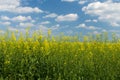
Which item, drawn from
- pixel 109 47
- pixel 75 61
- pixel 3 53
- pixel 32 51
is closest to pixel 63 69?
pixel 75 61

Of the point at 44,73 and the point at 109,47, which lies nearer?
the point at 44,73

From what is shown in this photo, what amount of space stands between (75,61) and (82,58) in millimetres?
401

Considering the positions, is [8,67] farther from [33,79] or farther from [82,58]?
[82,58]

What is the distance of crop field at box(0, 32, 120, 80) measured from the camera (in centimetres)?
1091

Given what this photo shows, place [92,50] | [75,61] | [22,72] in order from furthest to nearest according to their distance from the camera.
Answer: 1. [92,50]
2. [75,61]
3. [22,72]

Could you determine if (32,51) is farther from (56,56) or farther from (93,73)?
(93,73)

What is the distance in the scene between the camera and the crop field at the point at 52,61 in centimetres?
1091

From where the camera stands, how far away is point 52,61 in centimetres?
1109

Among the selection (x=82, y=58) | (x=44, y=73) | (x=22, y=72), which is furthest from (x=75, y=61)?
(x=22, y=72)

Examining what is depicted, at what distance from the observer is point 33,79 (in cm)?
1080

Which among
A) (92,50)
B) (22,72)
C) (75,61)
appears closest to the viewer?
(22,72)

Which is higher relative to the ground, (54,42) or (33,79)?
(54,42)

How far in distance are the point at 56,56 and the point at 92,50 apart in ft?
6.67

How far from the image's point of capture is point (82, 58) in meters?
11.8
